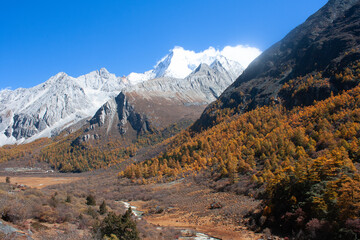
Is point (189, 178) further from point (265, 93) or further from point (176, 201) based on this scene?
point (265, 93)

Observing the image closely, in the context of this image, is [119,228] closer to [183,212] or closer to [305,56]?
[183,212]

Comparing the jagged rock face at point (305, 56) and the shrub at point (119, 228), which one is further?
the jagged rock face at point (305, 56)

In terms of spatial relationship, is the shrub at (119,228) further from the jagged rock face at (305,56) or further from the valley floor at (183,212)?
the jagged rock face at (305,56)

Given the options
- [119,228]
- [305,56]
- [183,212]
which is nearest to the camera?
[119,228]

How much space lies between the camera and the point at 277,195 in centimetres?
3055

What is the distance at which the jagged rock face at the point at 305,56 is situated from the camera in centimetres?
11796

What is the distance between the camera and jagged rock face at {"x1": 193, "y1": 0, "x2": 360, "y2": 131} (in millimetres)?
117963

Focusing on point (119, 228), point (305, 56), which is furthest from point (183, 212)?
point (305, 56)

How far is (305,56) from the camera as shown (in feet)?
452

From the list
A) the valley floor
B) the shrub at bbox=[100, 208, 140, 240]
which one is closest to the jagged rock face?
the valley floor

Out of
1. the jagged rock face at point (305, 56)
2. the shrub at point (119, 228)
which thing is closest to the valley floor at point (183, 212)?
the shrub at point (119, 228)

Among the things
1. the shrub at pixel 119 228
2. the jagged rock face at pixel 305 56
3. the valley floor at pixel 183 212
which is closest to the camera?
the shrub at pixel 119 228

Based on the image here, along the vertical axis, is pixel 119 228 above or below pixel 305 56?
below

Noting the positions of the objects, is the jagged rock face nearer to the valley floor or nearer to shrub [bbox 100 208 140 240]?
the valley floor
